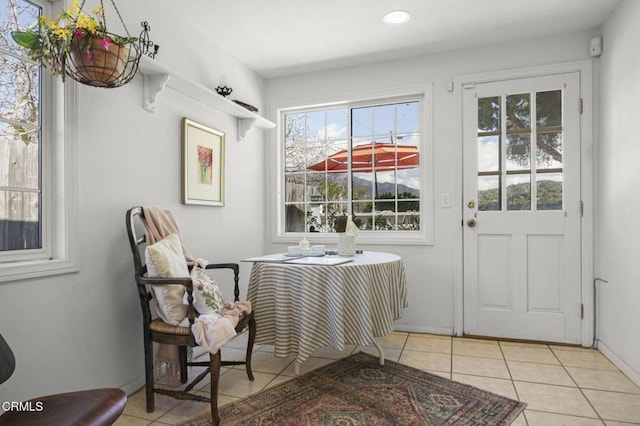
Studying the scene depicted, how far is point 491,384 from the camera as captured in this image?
7.83 ft

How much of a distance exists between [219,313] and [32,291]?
87cm

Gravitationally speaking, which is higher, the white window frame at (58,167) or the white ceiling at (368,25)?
the white ceiling at (368,25)

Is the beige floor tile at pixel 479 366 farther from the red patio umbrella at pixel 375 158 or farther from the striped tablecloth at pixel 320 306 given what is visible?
the red patio umbrella at pixel 375 158

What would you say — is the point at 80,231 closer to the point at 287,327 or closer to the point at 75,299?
the point at 75,299

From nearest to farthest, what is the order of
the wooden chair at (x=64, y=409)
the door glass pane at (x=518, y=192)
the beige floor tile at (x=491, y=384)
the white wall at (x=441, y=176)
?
the wooden chair at (x=64, y=409) → the beige floor tile at (x=491, y=384) → the door glass pane at (x=518, y=192) → the white wall at (x=441, y=176)

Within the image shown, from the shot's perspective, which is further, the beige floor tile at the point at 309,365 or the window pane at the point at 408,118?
the window pane at the point at 408,118

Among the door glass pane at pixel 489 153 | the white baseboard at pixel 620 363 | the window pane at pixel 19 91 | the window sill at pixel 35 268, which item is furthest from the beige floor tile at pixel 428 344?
the window pane at pixel 19 91

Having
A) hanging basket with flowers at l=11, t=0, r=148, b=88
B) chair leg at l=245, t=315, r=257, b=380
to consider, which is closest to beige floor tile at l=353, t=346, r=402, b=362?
chair leg at l=245, t=315, r=257, b=380

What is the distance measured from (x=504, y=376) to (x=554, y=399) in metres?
0.35

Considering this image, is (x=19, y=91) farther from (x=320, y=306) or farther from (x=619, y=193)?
(x=619, y=193)

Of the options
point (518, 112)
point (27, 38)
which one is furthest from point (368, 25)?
point (27, 38)

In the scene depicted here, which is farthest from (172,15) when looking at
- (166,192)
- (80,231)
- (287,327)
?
(287,327)

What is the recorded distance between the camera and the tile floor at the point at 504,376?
2020 millimetres

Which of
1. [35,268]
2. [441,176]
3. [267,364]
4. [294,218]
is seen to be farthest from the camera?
[294,218]
